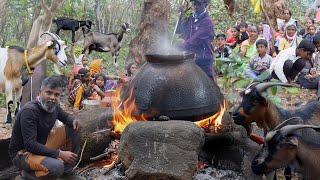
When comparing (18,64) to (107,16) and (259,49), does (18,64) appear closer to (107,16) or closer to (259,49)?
(259,49)

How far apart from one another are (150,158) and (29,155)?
4.71 ft

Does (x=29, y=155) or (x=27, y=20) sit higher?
(x=27, y=20)

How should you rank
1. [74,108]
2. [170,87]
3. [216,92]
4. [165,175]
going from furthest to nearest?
[74,108]
[216,92]
[170,87]
[165,175]

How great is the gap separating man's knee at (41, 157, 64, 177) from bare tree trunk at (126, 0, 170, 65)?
21.0 feet

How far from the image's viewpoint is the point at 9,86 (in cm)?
841

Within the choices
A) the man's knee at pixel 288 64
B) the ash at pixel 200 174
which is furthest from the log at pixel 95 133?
the man's knee at pixel 288 64

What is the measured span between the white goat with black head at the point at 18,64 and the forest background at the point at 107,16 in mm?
4284

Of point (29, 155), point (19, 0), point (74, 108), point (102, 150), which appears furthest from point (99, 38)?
point (29, 155)

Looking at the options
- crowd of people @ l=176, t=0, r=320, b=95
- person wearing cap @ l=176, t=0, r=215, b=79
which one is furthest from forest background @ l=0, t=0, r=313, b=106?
person wearing cap @ l=176, t=0, r=215, b=79

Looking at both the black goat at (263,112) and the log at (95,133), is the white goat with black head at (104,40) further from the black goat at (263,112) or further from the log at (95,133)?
the black goat at (263,112)

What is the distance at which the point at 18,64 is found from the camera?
27.7 feet

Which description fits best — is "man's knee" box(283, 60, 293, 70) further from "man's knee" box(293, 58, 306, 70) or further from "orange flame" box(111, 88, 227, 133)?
"orange flame" box(111, 88, 227, 133)

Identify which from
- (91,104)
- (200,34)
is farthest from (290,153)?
(91,104)

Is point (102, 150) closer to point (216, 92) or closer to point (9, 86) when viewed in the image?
point (216, 92)
